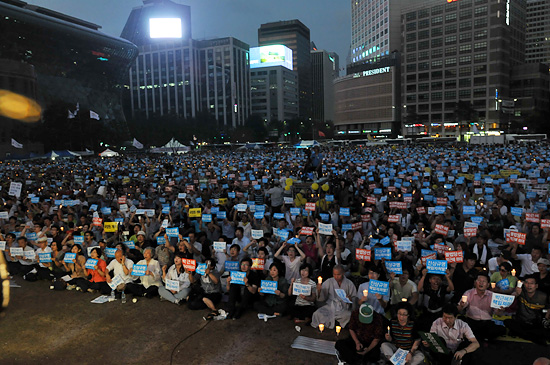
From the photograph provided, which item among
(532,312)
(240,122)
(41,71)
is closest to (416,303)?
(532,312)

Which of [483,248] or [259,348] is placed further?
[483,248]

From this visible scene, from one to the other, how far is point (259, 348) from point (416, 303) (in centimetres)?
303

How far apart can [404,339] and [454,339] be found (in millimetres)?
737

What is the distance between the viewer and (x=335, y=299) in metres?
7.91

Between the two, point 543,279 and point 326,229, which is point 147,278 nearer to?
point 326,229

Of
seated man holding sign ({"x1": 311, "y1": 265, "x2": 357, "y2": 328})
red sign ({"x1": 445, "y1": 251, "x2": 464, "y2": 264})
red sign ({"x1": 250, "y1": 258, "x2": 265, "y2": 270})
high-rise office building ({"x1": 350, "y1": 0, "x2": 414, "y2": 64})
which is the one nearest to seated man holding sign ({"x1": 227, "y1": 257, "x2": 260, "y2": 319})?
red sign ({"x1": 250, "y1": 258, "x2": 265, "y2": 270})

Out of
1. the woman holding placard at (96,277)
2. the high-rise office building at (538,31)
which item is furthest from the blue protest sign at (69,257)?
the high-rise office building at (538,31)

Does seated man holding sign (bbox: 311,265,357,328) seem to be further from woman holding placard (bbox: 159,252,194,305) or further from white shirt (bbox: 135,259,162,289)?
white shirt (bbox: 135,259,162,289)

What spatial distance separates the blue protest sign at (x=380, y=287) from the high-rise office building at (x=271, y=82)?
6713 inches

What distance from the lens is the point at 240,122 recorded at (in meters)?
169

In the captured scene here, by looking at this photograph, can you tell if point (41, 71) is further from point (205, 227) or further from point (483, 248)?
point (483, 248)

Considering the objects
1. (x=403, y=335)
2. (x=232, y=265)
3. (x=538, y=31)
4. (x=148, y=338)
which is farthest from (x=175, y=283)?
(x=538, y=31)

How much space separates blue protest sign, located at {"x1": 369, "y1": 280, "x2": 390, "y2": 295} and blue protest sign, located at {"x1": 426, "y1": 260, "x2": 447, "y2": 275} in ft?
3.21

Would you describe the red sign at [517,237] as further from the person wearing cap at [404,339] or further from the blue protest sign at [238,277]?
the blue protest sign at [238,277]
